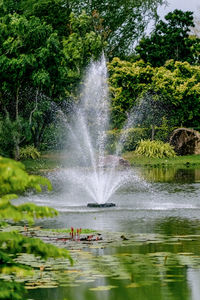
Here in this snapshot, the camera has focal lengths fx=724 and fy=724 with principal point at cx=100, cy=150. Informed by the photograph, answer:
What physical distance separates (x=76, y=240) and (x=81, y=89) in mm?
26901

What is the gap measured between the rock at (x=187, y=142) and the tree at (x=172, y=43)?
5.57m

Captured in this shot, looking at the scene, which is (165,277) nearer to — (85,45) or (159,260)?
(159,260)

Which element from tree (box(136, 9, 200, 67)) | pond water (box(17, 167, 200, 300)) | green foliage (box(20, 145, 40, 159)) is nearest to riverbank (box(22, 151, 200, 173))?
green foliage (box(20, 145, 40, 159))

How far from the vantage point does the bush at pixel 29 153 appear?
32938 millimetres

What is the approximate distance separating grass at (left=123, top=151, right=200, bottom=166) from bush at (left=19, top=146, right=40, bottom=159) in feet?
14.1

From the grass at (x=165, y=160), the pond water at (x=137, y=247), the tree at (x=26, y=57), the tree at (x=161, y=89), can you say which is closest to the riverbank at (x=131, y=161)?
the grass at (x=165, y=160)

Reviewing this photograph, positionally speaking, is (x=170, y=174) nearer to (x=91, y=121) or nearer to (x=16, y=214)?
(x=91, y=121)

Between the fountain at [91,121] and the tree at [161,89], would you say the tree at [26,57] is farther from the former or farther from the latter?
the tree at [161,89]

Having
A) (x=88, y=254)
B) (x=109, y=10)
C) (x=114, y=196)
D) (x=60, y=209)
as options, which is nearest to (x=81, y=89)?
(x=109, y=10)

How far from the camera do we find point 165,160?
1286 inches

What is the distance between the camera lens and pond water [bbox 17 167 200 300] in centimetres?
740

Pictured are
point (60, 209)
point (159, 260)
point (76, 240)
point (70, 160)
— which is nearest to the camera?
point (159, 260)

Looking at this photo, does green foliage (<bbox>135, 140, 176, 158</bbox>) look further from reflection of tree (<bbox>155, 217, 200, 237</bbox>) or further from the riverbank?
reflection of tree (<bbox>155, 217, 200, 237</bbox>)

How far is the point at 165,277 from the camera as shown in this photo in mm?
7984
